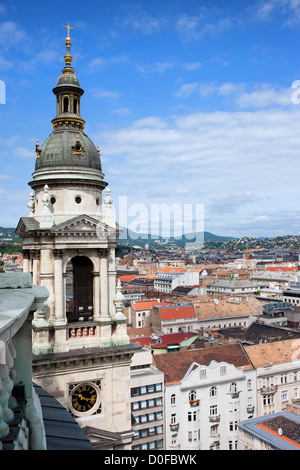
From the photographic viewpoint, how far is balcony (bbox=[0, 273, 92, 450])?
537cm

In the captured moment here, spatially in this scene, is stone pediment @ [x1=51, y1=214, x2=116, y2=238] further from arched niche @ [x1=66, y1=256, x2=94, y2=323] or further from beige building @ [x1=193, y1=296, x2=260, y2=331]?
beige building @ [x1=193, y1=296, x2=260, y2=331]

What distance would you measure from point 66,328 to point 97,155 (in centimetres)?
881

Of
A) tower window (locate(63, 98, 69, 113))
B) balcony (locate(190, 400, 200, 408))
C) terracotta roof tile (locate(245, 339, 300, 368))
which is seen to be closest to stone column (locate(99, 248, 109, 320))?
tower window (locate(63, 98, 69, 113))

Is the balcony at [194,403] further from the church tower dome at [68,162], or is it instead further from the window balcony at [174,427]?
the church tower dome at [68,162]

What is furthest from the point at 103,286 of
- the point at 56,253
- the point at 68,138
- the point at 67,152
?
the point at 68,138

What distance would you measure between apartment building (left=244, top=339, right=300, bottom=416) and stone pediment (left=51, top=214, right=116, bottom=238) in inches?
1367

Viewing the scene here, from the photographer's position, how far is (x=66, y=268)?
69.9ft

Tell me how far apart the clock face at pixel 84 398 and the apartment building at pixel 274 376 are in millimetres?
33420

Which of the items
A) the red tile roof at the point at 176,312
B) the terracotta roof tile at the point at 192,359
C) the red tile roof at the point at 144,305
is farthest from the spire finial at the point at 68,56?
the red tile roof at the point at 144,305

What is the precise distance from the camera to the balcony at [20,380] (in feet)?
17.6

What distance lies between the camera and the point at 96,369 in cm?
Result: 2028

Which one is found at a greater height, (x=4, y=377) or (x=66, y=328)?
(x=4, y=377)
